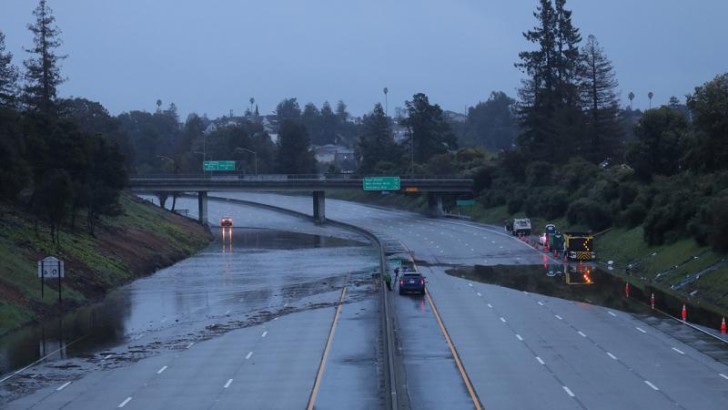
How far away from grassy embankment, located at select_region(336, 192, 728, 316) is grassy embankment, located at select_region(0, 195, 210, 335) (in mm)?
28479

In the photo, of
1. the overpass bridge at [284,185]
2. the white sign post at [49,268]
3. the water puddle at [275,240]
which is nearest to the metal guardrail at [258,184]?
the overpass bridge at [284,185]

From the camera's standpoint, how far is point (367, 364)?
32594mm

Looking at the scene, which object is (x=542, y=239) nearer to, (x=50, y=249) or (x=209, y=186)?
(x=50, y=249)

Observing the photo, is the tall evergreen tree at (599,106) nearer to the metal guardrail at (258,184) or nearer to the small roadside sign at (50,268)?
the metal guardrail at (258,184)

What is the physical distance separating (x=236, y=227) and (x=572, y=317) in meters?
86.0

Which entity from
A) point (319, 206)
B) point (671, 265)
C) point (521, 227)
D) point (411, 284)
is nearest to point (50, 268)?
point (411, 284)

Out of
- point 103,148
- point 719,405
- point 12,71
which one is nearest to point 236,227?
point 12,71

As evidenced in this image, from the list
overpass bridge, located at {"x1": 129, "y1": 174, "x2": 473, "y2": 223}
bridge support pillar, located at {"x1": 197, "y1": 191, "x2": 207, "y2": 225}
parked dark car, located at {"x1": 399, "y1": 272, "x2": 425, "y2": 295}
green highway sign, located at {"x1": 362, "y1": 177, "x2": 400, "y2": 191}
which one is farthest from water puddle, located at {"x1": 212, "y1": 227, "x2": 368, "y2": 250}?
parked dark car, located at {"x1": 399, "y1": 272, "x2": 425, "y2": 295}

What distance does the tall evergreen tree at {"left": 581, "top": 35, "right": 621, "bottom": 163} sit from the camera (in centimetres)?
12419

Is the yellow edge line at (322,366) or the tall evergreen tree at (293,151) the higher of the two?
the tall evergreen tree at (293,151)

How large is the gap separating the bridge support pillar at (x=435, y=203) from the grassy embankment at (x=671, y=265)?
52332 millimetres

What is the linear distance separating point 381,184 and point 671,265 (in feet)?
231

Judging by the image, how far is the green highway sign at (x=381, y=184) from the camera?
126500 mm

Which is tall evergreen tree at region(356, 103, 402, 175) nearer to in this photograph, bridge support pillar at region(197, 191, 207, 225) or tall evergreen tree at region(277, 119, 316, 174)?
tall evergreen tree at region(277, 119, 316, 174)
